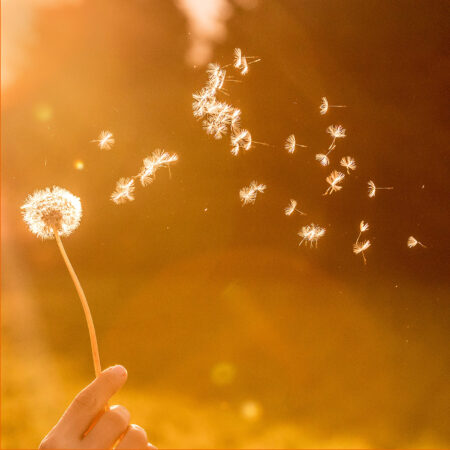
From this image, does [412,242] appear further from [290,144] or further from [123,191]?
[123,191]

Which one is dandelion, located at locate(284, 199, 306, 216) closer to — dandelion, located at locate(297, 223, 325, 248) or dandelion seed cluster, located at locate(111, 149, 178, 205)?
dandelion, located at locate(297, 223, 325, 248)

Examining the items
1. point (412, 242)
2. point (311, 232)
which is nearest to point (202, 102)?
point (311, 232)

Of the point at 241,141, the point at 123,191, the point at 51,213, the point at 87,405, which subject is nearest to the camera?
the point at 87,405

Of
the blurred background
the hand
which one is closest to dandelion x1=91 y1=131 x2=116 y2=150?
the blurred background

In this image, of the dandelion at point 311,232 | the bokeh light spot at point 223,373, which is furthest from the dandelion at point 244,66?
the bokeh light spot at point 223,373

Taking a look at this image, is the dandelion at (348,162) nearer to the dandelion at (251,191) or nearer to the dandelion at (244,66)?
the dandelion at (251,191)

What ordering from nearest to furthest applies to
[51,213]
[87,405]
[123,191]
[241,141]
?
1. [87,405]
2. [51,213]
3. [123,191]
4. [241,141]
